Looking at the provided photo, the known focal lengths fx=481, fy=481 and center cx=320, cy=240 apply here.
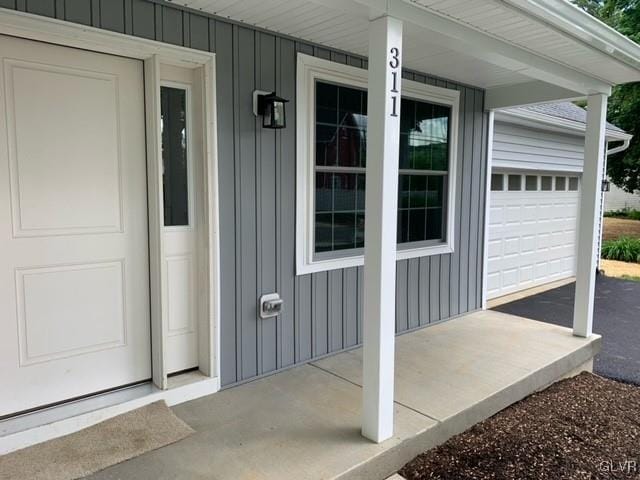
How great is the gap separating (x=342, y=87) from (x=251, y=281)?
164cm

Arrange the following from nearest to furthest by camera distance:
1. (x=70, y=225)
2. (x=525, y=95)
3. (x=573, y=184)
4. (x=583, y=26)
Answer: (x=70, y=225), (x=583, y=26), (x=525, y=95), (x=573, y=184)

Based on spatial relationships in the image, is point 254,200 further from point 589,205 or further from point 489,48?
point 589,205

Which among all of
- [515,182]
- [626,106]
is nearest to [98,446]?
[515,182]

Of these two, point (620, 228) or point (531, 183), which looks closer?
point (531, 183)

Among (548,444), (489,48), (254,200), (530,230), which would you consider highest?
(489,48)

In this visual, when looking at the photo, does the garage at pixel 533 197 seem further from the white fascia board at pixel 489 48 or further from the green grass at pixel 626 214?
the green grass at pixel 626 214

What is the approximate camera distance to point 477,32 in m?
2.81

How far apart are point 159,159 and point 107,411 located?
1.41m

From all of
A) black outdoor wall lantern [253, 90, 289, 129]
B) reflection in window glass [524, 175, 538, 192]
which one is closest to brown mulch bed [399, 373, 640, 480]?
black outdoor wall lantern [253, 90, 289, 129]

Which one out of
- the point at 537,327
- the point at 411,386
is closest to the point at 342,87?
the point at 411,386

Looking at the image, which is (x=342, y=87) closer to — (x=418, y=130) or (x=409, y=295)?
(x=418, y=130)

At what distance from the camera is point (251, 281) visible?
3191 mm

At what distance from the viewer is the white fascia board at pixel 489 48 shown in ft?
7.77

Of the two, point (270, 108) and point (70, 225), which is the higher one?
point (270, 108)
